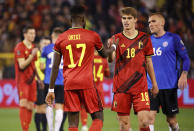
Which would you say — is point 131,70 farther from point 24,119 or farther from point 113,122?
point 113,122

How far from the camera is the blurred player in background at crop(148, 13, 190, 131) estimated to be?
7887 mm

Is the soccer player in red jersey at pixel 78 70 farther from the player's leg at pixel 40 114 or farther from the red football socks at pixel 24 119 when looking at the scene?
the player's leg at pixel 40 114

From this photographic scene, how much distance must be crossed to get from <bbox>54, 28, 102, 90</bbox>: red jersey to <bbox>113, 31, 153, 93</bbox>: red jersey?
1.74 ft

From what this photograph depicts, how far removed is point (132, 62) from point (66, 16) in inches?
544

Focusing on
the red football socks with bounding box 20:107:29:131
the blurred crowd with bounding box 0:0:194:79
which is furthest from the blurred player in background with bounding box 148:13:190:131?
the blurred crowd with bounding box 0:0:194:79

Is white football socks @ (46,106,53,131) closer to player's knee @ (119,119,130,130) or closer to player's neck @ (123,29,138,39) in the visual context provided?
player's knee @ (119,119,130,130)

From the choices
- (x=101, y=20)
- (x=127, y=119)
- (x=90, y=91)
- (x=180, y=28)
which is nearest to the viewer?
(x=90, y=91)

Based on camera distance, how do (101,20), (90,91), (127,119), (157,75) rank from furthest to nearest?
1. (101,20)
2. (157,75)
3. (127,119)
4. (90,91)

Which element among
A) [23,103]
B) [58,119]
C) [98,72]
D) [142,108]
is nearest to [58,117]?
[58,119]

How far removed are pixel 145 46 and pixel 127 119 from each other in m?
1.14

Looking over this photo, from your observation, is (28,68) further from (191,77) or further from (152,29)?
(191,77)

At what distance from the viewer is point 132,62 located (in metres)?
6.55

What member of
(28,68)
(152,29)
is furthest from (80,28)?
(28,68)

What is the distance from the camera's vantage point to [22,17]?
67.8 feet
